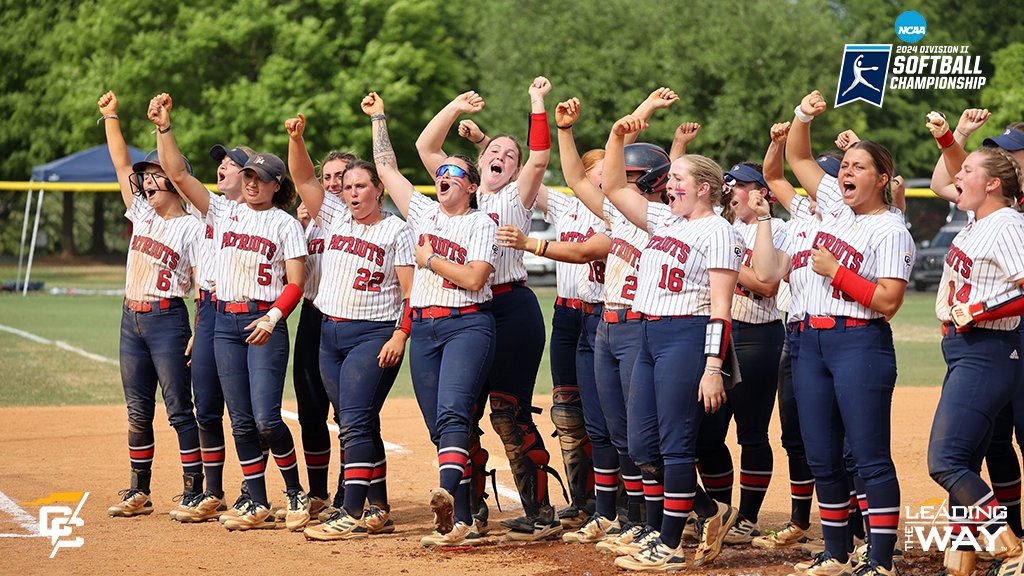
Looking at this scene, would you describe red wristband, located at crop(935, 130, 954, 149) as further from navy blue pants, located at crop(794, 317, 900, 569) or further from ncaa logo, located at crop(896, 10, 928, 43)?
ncaa logo, located at crop(896, 10, 928, 43)

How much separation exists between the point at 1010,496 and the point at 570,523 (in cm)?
230

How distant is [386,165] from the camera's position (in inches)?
272

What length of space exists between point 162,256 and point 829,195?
12.3ft

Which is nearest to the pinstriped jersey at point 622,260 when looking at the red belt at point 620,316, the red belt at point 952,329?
the red belt at point 620,316

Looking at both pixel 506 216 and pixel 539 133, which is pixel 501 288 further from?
pixel 539 133

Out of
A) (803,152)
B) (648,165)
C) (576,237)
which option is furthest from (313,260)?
(803,152)

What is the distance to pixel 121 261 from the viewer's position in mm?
36625

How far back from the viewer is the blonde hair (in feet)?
18.0

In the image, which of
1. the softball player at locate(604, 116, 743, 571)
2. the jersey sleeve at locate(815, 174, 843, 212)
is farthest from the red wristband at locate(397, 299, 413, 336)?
the jersey sleeve at locate(815, 174, 843, 212)

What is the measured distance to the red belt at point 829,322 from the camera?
5473 millimetres

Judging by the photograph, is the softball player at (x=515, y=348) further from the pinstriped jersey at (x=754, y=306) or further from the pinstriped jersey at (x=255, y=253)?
the pinstriped jersey at (x=754, y=306)

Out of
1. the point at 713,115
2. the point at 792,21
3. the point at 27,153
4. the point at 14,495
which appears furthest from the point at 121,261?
the point at 14,495

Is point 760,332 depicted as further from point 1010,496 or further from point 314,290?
point 314,290

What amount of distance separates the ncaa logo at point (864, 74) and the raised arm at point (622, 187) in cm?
2912
